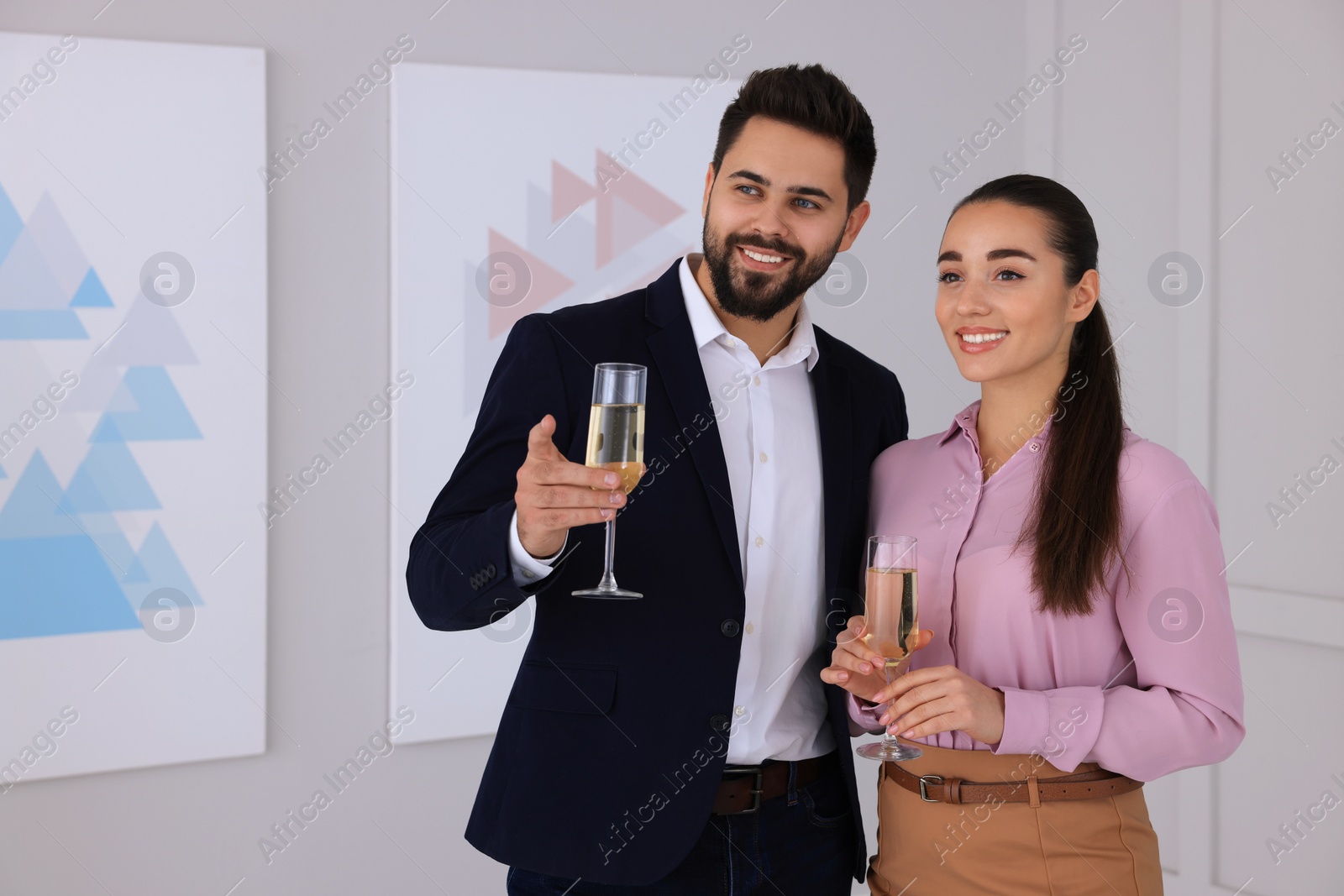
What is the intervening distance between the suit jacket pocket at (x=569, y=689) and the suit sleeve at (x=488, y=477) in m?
0.16

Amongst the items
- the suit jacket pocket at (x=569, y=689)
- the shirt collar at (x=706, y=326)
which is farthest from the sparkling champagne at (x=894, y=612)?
the shirt collar at (x=706, y=326)

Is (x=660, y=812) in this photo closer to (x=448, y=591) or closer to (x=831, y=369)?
(x=448, y=591)

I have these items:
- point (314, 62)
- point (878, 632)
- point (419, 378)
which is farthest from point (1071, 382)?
point (314, 62)

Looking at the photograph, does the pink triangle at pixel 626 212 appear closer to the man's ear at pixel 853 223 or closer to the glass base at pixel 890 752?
the man's ear at pixel 853 223

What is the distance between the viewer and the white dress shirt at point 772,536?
2.05 m

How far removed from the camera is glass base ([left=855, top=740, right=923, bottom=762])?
72.7 inches

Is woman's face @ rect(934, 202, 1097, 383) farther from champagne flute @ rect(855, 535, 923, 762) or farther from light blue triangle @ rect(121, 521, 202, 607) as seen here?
light blue triangle @ rect(121, 521, 202, 607)

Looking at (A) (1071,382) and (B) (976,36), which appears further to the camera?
(B) (976,36)

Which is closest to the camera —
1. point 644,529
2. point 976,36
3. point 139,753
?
point 644,529

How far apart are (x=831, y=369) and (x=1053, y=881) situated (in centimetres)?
110

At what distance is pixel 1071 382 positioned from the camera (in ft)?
6.86

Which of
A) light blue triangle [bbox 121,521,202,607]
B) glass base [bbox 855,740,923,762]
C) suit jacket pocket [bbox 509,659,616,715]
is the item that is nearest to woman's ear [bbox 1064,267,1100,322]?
glass base [bbox 855,740,923,762]

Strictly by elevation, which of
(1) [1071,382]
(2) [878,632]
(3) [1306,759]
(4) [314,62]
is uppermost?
(4) [314,62]

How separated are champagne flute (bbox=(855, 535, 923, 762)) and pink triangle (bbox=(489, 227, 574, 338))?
6.91ft
